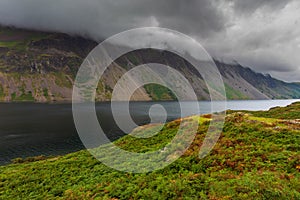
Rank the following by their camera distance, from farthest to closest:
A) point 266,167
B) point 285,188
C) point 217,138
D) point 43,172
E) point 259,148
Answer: point 43,172 < point 217,138 < point 259,148 < point 266,167 < point 285,188

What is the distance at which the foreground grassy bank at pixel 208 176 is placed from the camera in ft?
49.4

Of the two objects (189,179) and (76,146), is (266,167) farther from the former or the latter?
(76,146)

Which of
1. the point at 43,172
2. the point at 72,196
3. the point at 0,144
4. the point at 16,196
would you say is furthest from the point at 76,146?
the point at 72,196

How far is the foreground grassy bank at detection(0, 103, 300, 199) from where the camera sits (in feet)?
49.4

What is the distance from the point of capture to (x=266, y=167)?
17.4 meters

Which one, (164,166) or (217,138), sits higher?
(217,138)

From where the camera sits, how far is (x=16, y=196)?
891 inches

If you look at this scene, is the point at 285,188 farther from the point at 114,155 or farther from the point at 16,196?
the point at 16,196

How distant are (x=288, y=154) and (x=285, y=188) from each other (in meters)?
6.13

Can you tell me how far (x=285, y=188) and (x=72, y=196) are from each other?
58.4ft

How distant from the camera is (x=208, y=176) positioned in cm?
1791

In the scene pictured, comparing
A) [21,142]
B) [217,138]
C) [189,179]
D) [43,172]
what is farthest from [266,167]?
[21,142]

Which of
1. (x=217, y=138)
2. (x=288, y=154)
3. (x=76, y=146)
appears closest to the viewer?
(x=288, y=154)

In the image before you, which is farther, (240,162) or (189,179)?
(240,162)
